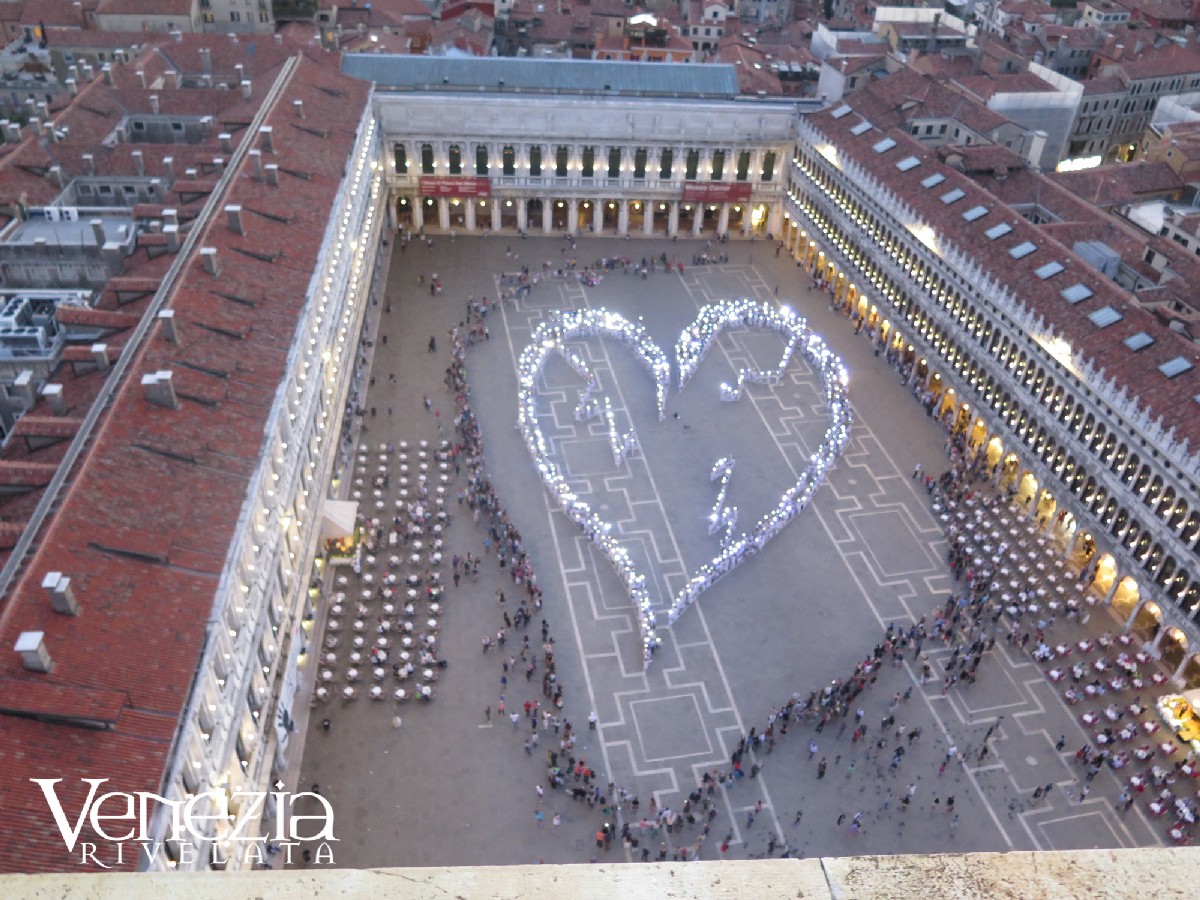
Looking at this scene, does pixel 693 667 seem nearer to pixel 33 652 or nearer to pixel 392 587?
pixel 392 587

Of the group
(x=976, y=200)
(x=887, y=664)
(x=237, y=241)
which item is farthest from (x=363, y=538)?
(x=976, y=200)

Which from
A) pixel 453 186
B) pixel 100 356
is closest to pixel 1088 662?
pixel 100 356

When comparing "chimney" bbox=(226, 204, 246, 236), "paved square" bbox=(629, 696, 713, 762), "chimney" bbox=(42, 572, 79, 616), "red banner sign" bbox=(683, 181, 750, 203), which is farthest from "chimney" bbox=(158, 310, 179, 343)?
"red banner sign" bbox=(683, 181, 750, 203)

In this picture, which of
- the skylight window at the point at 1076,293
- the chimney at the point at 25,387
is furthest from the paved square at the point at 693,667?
the chimney at the point at 25,387

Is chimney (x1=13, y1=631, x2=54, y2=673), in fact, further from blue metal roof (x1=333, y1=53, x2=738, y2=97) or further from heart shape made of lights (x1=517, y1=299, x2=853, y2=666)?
blue metal roof (x1=333, y1=53, x2=738, y2=97)

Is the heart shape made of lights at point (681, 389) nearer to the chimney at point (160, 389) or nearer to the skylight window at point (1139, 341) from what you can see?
the skylight window at point (1139, 341)

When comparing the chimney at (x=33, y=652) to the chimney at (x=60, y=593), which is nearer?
the chimney at (x=33, y=652)

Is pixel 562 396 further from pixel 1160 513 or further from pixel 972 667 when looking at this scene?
pixel 1160 513
